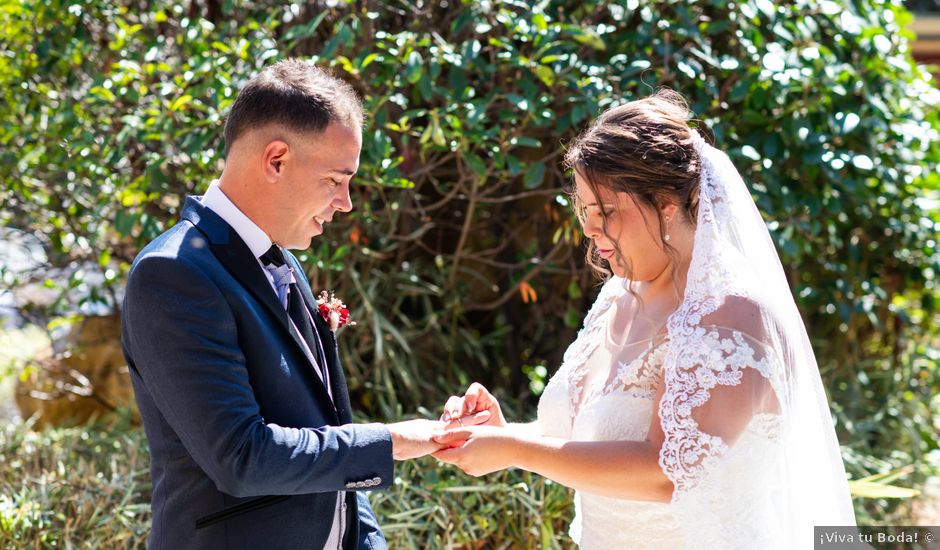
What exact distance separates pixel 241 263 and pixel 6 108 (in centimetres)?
317

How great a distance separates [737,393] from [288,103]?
122 centimetres

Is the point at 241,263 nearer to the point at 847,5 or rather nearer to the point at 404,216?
the point at 404,216

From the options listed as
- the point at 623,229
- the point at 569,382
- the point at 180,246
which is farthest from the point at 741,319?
the point at 180,246

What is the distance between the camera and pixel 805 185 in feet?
14.1

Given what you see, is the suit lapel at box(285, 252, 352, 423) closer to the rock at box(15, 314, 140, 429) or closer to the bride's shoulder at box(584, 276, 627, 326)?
the bride's shoulder at box(584, 276, 627, 326)

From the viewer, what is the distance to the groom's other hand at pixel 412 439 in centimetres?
206

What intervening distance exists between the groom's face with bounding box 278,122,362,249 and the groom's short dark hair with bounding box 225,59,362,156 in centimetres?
3

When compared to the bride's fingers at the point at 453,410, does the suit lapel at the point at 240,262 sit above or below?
above

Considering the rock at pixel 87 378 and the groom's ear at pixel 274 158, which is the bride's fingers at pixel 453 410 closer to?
the groom's ear at pixel 274 158

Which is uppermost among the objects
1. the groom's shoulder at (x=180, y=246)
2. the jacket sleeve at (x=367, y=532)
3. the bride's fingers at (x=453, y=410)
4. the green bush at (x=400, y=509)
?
the groom's shoulder at (x=180, y=246)

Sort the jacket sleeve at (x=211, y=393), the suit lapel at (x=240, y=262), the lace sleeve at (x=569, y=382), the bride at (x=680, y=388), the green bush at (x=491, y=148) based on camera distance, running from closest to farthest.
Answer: the jacket sleeve at (x=211, y=393) < the suit lapel at (x=240, y=262) < the bride at (x=680, y=388) < the lace sleeve at (x=569, y=382) < the green bush at (x=491, y=148)

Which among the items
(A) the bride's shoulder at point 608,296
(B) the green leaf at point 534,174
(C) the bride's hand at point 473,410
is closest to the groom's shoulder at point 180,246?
(C) the bride's hand at point 473,410

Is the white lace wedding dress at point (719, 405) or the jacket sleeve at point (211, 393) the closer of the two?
the jacket sleeve at point (211, 393)

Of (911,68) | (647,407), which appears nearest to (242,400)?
(647,407)
